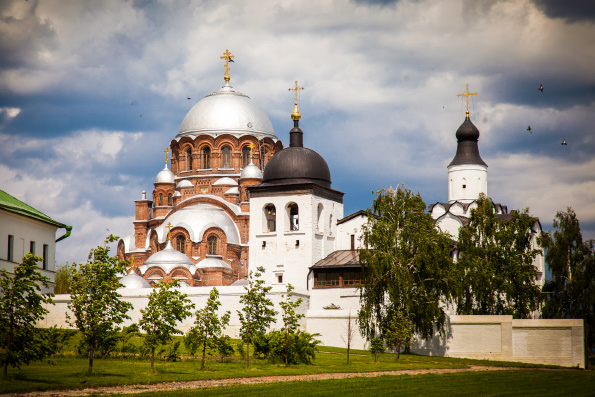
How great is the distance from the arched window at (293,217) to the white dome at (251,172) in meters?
11.1

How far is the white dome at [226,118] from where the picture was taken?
182 ft

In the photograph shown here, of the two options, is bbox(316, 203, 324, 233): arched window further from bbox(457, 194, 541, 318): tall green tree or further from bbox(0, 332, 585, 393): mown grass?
bbox(0, 332, 585, 393): mown grass

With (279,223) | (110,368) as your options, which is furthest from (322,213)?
(110,368)

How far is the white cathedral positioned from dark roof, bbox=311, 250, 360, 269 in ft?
0.25

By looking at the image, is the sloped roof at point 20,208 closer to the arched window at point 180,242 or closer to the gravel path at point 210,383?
the gravel path at point 210,383

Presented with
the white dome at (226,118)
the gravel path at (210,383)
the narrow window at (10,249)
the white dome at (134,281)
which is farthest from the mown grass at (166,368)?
the white dome at (226,118)

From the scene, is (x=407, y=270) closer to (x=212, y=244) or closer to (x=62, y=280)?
(x=212, y=244)

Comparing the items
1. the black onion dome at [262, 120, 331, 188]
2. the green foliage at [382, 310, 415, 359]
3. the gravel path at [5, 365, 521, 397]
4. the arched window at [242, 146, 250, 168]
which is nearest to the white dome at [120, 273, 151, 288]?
the black onion dome at [262, 120, 331, 188]

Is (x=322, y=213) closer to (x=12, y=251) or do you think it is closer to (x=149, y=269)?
(x=149, y=269)

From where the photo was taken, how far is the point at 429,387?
65.8ft

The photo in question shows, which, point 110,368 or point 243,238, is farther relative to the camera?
point 243,238

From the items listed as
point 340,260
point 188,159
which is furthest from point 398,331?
point 188,159

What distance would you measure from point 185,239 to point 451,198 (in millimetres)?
15163

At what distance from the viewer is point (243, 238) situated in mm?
51188
